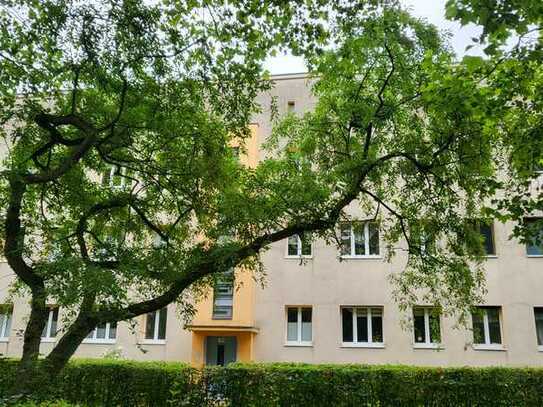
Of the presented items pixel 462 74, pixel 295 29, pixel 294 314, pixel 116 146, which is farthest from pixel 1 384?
pixel 294 314

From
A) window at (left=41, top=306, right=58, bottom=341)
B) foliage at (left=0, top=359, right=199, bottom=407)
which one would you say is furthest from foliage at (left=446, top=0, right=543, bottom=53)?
window at (left=41, top=306, right=58, bottom=341)

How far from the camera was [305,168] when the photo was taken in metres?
11.3

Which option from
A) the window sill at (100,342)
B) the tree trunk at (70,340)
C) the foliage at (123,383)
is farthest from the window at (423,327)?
the tree trunk at (70,340)

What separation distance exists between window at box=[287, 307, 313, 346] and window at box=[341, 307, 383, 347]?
133 cm

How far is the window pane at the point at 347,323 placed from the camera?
64.2 ft

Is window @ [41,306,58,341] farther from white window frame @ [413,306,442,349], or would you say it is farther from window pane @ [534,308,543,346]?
window pane @ [534,308,543,346]

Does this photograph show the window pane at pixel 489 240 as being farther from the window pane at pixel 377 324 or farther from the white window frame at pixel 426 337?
the window pane at pixel 377 324

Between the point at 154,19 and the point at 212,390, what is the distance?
31.6 ft

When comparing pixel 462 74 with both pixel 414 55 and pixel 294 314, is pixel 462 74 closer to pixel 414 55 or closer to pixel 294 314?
pixel 414 55

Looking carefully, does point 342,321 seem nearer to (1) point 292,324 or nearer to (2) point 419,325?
(1) point 292,324

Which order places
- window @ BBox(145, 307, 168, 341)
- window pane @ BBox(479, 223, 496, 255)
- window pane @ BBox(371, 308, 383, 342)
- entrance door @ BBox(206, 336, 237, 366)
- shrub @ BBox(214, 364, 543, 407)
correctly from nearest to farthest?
shrub @ BBox(214, 364, 543, 407)
window pane @ BBox(371, 308, 383, 342)
window pane @ BBox(479, 223, 496, 255)
entrance door @ BBox(206, 336, 237, 366)
window @ BBox(145, 307, 168, 341)

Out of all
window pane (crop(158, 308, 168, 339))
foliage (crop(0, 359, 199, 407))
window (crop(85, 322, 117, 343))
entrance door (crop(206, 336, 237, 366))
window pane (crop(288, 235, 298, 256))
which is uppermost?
window pane (crop(288, 235, 298, 256))

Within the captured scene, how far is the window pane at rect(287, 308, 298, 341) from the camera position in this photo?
1998cm

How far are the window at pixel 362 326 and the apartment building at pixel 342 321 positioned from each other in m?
0.04
